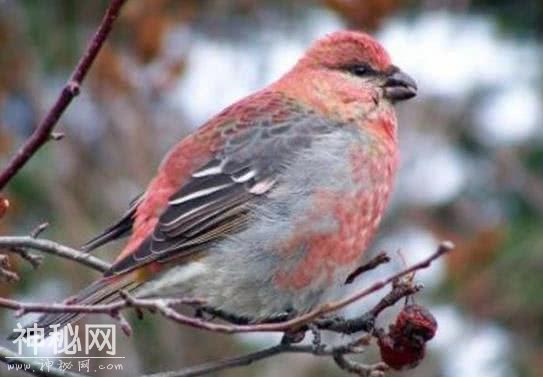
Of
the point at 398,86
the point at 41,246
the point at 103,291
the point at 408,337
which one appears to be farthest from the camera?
the point at 398,86

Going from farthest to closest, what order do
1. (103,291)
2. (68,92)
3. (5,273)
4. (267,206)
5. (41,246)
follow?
(267,206) < (103,291) < (5,273) < (41,246) < (68,92)

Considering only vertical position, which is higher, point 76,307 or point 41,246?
point 41,246

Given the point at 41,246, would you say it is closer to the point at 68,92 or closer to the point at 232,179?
the point at 68,92

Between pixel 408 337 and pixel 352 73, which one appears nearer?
pixel 408 337

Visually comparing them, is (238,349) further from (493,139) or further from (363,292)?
(363,292)

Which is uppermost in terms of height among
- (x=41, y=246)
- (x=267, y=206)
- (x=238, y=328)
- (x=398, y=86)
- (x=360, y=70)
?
(x=360, y=70)

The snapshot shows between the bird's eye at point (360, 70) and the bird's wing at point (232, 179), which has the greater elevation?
the bird's eye at point (360, 70)

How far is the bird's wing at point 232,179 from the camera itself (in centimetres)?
450

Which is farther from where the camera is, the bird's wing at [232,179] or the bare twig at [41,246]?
the bird's wing at [232,179]

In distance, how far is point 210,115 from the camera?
8555 mm

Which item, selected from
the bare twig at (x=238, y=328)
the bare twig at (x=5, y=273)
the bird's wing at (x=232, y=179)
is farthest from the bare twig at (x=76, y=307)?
the bird's wing at (x=232, y=179)

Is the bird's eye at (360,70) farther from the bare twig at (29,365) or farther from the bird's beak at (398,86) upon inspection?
the bare twig at (29,365)

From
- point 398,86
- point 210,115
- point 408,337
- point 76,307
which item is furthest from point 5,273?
point 210,115

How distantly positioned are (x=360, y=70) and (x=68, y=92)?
258 centimetres
